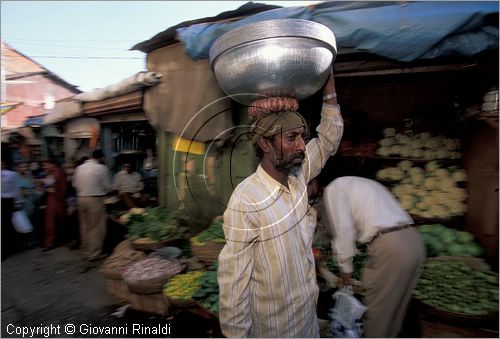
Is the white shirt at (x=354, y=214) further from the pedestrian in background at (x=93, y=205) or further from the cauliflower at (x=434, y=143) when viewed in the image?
the pedestrian in background at (x=93, y=205)

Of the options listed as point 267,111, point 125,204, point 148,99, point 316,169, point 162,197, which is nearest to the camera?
point 267,111

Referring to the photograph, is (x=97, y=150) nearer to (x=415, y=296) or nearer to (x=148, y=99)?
(x=148, y=99)

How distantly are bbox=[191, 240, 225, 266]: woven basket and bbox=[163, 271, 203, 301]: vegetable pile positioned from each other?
14 cm

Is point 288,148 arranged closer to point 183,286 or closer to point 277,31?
point 277,31

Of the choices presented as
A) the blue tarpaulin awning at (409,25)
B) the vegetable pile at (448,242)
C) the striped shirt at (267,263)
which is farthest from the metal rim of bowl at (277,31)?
the vegetable pile at (448,242)

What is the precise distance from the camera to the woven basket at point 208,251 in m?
2.74

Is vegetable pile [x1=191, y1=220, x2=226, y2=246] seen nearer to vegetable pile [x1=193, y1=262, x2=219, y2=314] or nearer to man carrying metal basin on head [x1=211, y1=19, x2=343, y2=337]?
vegetable pile [x1=193, y1=262, x2=219, y2=314]

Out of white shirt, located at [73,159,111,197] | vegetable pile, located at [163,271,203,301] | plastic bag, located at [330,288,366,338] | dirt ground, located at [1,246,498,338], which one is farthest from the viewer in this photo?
white shirt, located at [73,159,111,197]

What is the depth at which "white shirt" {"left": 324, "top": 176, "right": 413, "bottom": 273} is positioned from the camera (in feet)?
6.47

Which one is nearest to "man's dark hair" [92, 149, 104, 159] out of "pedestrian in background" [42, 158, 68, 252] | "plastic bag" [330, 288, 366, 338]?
"pedestrian in background" [42, 158, 68, 252]

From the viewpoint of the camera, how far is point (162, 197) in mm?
3988

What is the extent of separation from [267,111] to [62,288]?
351 centimetres

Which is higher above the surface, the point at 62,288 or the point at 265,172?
the point at 265,172

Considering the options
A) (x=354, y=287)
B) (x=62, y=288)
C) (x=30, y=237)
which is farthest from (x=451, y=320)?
(x=30, y=237)
